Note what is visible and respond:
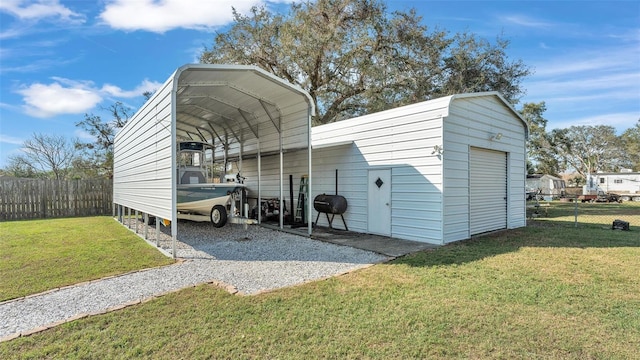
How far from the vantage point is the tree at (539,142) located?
3309 cm

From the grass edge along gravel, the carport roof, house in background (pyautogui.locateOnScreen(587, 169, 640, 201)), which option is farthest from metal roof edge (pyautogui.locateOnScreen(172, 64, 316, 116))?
house in background (pyautogui.locateOnScreen(587, 169, 640, 201))

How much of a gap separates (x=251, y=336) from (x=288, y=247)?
413 centimetres

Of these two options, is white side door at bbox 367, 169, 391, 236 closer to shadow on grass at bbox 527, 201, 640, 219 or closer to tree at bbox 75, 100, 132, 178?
shadow on grass at bbox 527, 201, 640, 219

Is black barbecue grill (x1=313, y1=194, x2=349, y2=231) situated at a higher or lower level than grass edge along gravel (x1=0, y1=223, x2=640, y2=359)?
higher

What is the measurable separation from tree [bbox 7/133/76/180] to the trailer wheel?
2059 centimetres

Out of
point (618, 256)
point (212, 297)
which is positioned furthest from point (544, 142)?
point (212, 297)

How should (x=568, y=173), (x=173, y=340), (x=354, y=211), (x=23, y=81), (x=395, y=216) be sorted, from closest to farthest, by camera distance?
1. (x=173, y=340)
2. (x=395, y=216)
3. (x=354, y=211)
4. (x=23, y=81)
5. (x=568, y=173)

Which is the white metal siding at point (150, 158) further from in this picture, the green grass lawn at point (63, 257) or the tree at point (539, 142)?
the tree at point (539, 142)

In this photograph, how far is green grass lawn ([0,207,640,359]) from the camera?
108 inches

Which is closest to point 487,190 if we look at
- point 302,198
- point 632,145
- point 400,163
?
point 400,163

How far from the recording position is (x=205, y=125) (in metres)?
12.8

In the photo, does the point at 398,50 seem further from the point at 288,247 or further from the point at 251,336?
the point at 251,336

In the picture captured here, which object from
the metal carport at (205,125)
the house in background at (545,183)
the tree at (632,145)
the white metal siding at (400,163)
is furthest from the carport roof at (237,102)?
the tree at (632,145)

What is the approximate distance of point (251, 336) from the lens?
300 cm
